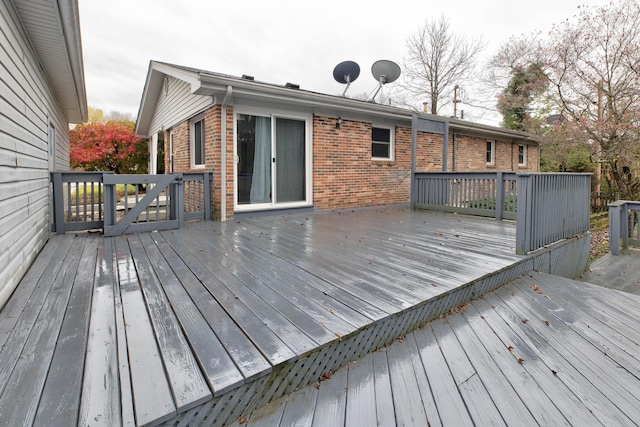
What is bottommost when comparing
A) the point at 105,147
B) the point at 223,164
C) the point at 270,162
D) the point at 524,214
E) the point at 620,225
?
the point at 620,225

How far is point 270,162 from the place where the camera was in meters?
6.30

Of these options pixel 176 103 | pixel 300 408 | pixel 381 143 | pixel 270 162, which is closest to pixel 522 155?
pixel 381 143

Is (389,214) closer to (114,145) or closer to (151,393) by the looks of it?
(151,393)

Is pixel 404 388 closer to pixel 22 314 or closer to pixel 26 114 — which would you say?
pixel 22 314

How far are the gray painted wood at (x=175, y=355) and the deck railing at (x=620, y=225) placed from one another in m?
7.07

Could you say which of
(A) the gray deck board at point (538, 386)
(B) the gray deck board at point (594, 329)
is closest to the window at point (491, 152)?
(B) the gray deck board at point (594, 329)

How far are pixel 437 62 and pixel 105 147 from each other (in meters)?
17.1

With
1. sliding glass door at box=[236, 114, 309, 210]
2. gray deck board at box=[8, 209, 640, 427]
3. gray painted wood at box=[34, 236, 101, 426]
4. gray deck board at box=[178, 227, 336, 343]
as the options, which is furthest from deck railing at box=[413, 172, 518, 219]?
gray painted wood at box=[34, 236, 101, 426]

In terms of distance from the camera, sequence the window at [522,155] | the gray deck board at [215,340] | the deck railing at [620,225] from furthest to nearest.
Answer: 1. the window at [522,155]
2. the deck railing at [620,225]
3. the gray deck board at [215,340]

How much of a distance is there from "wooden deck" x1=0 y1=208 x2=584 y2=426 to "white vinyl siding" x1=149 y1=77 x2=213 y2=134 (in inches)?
134

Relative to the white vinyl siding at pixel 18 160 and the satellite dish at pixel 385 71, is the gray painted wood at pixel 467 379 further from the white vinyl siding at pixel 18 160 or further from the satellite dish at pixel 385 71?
the satellite dish at pixel 385 71

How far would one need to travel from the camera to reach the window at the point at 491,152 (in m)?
11.8

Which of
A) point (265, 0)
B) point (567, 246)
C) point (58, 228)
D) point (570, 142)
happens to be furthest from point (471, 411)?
point (265, 0)

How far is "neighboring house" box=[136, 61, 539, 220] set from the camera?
5.70 metres
